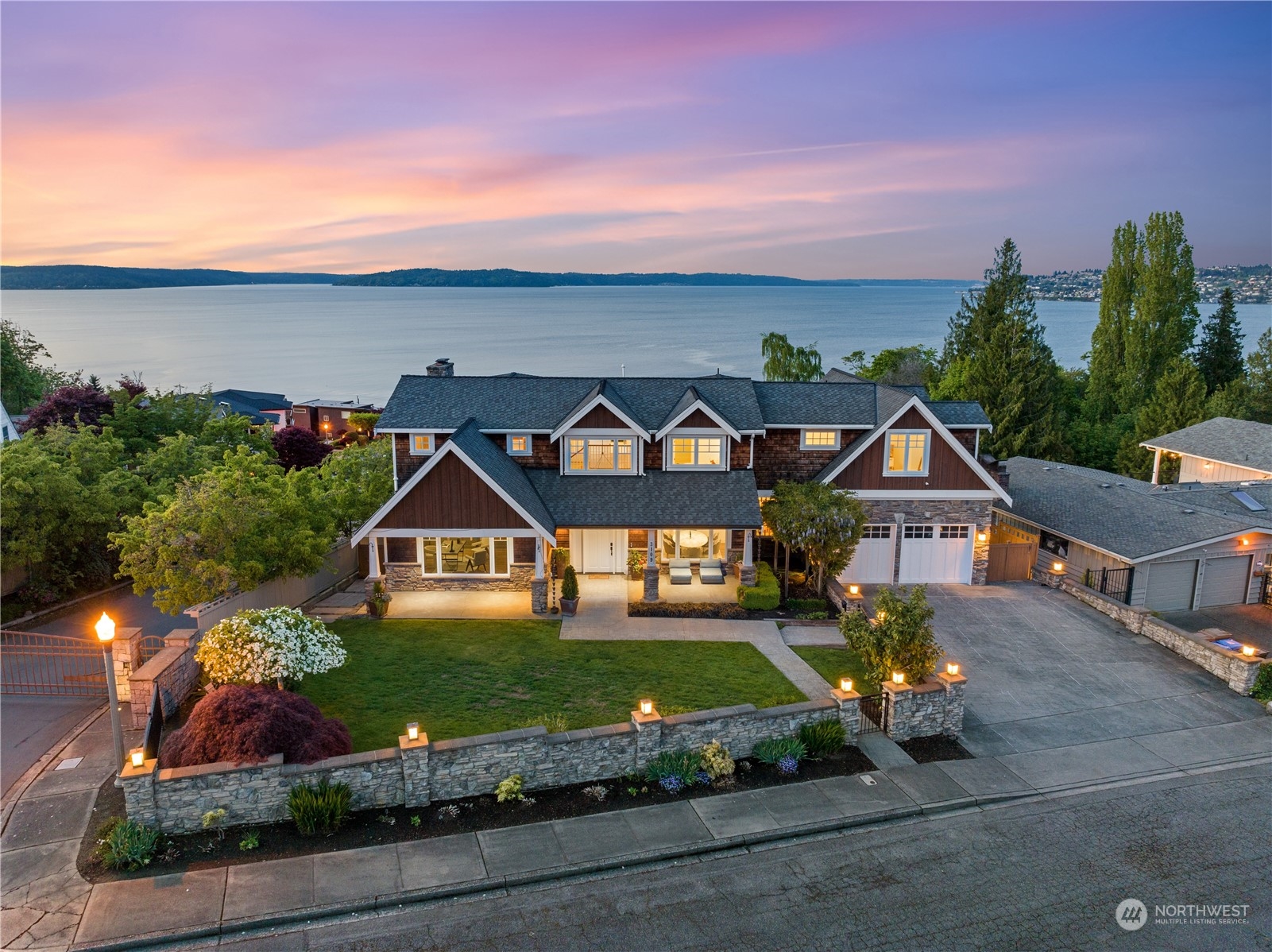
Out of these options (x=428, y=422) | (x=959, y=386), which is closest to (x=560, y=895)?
(x=428, y=422)

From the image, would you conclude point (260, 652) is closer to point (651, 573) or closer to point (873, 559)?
point (651, 573)

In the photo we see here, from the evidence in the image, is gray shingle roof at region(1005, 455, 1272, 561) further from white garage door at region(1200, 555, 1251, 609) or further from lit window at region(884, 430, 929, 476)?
lit window at region(884, 430, 929, 476)

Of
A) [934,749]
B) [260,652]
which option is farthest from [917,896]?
[260,652]

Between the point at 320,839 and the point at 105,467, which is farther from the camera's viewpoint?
the point at 105,467

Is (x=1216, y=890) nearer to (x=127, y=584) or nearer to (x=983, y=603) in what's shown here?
(x=983, y=603)

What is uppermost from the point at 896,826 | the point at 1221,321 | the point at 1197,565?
the point at 1221,321

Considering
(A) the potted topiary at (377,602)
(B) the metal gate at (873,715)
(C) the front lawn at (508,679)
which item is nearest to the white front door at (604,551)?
(C) the front lawn at (508,679)
